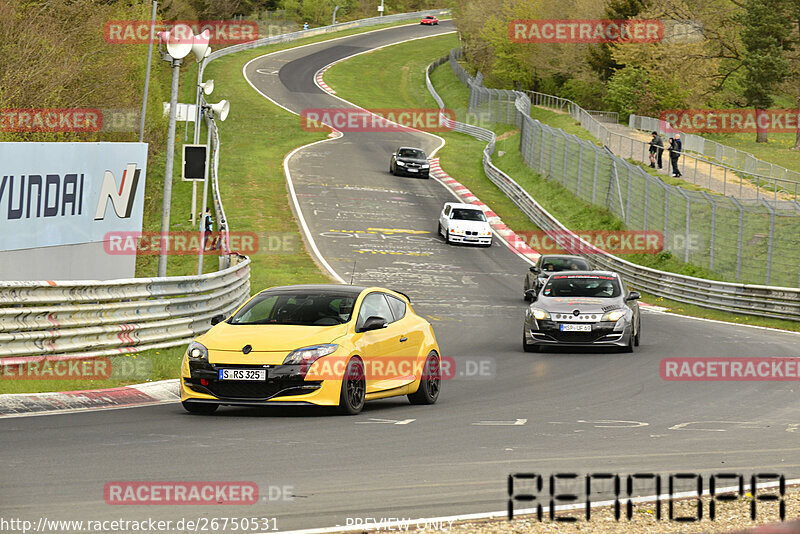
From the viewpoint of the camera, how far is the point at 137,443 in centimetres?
985

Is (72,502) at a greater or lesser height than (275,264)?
greater

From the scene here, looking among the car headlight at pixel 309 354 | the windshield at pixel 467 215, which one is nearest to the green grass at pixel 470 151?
the windshield at pixel 467 215

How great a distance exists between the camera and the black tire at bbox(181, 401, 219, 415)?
1210cm

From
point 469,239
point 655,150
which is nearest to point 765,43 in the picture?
point 655,150

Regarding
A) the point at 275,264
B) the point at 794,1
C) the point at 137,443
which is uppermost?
the point at 794,1

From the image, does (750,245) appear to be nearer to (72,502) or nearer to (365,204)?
(365,204)

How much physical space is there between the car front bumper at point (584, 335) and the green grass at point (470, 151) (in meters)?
8.86

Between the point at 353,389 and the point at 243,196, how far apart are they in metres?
38.3

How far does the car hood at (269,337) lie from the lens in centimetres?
1191

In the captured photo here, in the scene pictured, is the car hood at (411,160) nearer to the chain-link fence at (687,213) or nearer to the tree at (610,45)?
the chain-link fence at (687,213)

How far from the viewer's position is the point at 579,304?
67.6 ft

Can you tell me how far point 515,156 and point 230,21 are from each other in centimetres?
6433

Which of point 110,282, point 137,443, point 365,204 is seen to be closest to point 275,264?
point 365,204

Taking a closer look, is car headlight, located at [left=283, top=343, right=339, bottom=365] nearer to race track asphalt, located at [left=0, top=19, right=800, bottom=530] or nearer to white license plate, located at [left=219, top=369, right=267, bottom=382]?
white license plate, located at [left=219, top=369, right=267, bottom=382]
